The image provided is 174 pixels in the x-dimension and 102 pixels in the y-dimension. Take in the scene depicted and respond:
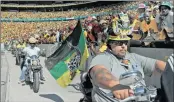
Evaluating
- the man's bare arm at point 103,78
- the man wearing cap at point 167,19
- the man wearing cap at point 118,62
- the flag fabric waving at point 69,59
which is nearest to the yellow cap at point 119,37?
the man wearing cap at point 118,62

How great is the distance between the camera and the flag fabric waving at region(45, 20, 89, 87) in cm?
907

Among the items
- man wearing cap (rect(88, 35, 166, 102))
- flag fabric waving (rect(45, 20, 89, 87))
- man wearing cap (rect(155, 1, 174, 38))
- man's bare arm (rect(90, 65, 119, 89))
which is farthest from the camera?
flag fabric waving (rect(45, 20, 89, 87))

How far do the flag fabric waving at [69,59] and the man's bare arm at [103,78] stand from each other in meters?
5.46

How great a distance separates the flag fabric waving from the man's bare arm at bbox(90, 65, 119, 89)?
546 centimetres

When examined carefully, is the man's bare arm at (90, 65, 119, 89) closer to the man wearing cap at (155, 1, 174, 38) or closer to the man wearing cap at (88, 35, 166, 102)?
the man wearing cap at (88, 35, 166, 102)

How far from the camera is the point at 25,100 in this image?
29.5 feet

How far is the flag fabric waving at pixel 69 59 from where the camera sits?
907 centimetres

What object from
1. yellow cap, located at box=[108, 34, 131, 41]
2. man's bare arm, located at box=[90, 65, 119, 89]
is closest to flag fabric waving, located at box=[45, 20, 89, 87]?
yellow cap, located at box=[108, 34, 131, 41]

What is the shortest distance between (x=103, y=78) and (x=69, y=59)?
6.35 m

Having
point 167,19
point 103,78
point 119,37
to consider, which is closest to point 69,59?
point 119,37

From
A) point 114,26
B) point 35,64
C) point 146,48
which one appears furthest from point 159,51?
point 35,64

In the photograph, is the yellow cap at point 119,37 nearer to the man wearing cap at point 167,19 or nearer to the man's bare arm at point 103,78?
the man wearing cap at point 167,19

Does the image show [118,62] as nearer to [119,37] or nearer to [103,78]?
[119,37]

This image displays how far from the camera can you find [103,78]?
2.91 metres
